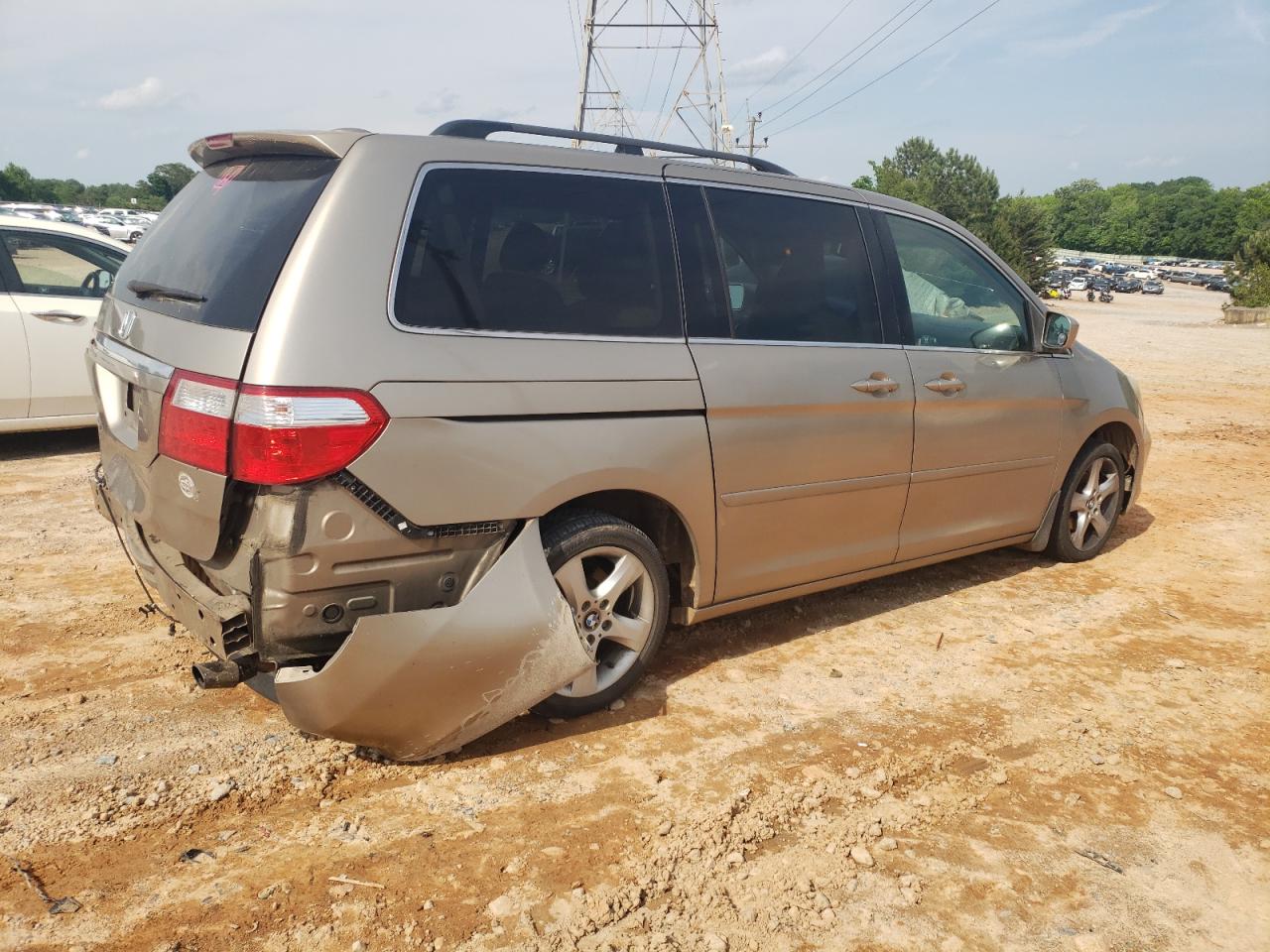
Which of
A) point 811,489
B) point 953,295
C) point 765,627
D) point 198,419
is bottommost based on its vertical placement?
point 765,627

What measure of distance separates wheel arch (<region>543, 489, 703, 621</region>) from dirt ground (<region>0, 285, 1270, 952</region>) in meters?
0.39

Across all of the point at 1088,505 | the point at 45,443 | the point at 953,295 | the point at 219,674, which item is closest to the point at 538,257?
the point at 219,674

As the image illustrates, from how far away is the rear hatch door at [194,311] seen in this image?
2.84 metres

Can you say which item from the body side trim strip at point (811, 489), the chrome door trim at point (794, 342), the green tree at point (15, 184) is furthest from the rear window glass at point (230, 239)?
the green tree at point (15, 184)

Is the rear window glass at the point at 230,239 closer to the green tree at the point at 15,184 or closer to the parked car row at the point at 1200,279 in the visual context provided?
the parked car row at the point at 1200,279

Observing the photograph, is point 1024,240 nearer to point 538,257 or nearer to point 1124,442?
point 1124,442

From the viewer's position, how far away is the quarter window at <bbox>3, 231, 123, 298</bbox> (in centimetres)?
682

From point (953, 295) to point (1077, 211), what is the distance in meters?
168

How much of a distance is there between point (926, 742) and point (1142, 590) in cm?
245

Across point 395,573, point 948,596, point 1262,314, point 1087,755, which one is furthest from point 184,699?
point 1262,314

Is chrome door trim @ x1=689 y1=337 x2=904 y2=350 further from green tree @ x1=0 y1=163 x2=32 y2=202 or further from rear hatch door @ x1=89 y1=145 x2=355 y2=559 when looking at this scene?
green tree @ x1=0 y1=163 x2=32 y2=202

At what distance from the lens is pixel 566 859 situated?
8.97 ft

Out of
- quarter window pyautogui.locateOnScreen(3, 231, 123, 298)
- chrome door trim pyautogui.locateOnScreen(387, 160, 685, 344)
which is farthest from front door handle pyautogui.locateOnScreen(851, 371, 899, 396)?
quarter window pyautogui.locateOnScreen(3, 231, 123, 298)

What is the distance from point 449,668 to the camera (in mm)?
2967
